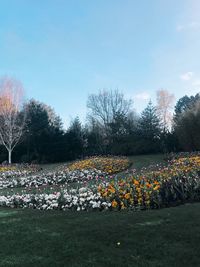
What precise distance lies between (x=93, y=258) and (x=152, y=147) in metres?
18.9

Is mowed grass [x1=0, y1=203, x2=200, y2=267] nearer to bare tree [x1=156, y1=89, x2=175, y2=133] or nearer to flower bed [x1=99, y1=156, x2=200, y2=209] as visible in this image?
flower bed [x1=99, y1=156, x2=200, y2=209]

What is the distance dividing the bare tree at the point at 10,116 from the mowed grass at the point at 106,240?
1916 centimetres

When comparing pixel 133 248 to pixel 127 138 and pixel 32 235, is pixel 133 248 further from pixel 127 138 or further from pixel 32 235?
pixel 127 138

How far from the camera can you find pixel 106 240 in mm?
3615

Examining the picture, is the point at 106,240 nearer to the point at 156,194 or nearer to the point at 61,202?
the point at 156,194

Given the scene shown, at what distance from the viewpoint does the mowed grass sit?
117 inches

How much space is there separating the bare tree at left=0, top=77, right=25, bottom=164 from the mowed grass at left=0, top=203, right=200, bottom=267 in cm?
1916

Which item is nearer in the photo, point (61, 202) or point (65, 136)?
point (61, 202)

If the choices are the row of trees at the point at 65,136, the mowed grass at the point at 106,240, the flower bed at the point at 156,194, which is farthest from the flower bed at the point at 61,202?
→ the row of trees at the point at 65,136

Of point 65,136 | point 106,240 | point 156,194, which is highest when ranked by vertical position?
point 65,136

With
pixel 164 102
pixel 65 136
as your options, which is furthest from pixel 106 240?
pixel 164 102

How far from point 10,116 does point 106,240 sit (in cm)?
2116

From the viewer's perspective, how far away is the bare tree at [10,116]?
76.8 ft

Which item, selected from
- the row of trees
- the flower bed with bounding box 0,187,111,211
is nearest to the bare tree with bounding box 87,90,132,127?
the row of trees
